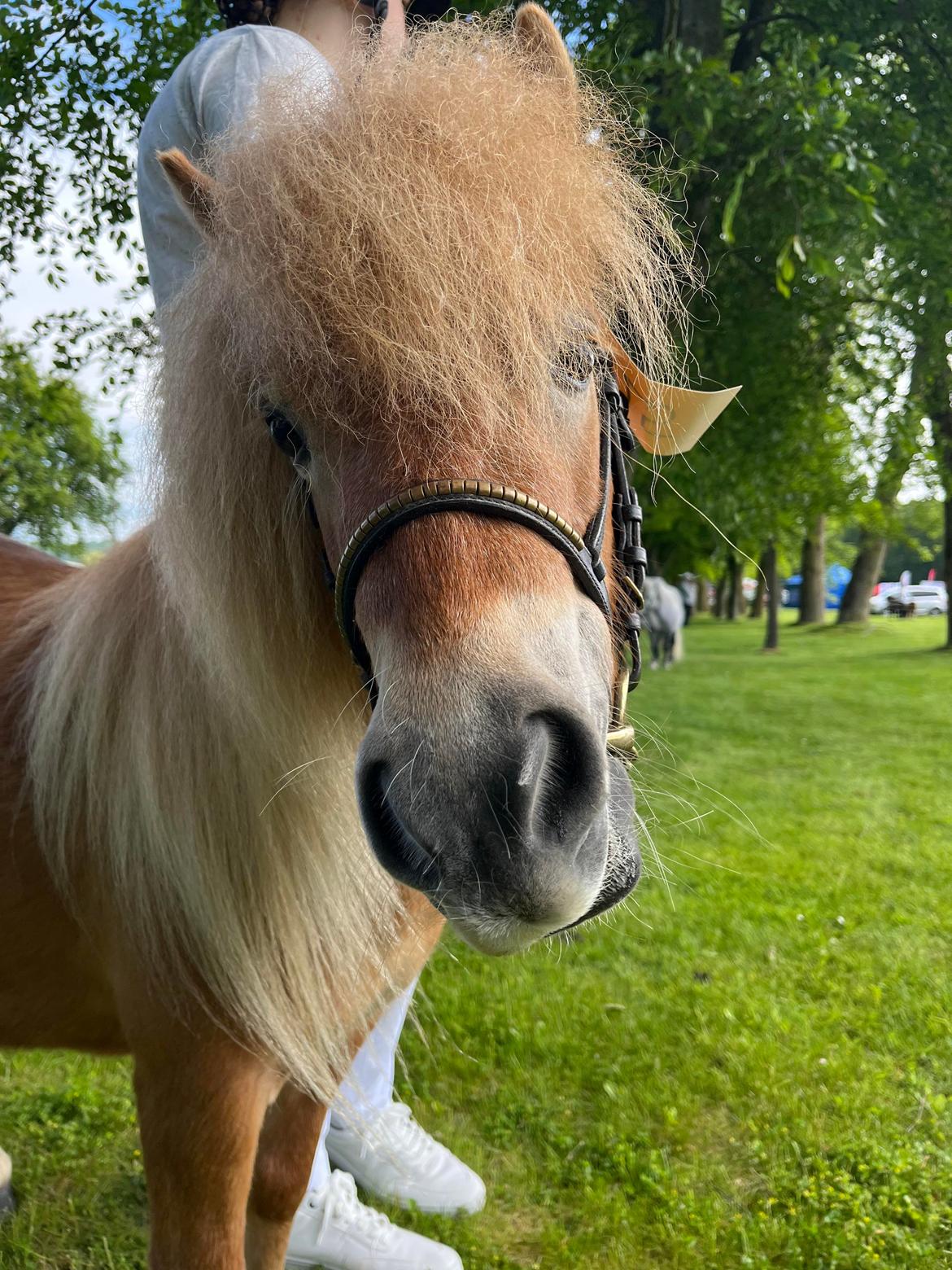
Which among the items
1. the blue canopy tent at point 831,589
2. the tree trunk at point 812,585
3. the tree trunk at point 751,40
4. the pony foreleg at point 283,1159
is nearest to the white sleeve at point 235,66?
the pony foreleg at point 283,1159

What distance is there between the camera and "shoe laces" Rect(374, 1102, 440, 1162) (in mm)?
2482

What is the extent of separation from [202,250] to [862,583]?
29872 millimetres

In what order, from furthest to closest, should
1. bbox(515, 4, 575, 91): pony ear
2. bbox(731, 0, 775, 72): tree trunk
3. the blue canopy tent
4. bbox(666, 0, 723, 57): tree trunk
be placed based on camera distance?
the blue canopy tent, bbox(731, 0, 775, 72): tree trunk, bbox(666, 0, 723, 57): tree trunk, bbox(515, 4, 575, 91): pony ear

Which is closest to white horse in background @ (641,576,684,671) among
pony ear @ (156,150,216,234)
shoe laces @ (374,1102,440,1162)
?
shoe laces @ (374,1102,440,1162)

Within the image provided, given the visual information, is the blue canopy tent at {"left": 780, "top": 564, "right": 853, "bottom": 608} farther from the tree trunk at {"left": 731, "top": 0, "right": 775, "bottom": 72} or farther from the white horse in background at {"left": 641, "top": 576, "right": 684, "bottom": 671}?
the tree trunk at {"left": 731, "top": 0, "right": 775, "bottom": 72}

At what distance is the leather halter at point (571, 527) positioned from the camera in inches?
37.5

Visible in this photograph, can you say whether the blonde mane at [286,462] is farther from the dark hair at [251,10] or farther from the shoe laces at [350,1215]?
the shoe laces at [350,1215]

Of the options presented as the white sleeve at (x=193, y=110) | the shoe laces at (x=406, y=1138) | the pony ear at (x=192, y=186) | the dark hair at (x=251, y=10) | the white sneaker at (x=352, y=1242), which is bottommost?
the white sneaker at (x=352, y=1242)

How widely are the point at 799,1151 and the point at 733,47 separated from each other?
24.0ft

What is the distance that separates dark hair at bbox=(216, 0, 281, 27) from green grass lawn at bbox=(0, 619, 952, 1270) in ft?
5.87

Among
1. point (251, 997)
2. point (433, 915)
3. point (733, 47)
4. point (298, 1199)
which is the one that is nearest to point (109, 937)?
point (251, 997)

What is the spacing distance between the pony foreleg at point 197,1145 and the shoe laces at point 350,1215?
94 cm

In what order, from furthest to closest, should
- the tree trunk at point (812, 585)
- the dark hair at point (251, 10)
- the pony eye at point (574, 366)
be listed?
the tree trunk at point (812, 585)
the dark hair at point (251, 10)
the pony eye at point (574, 366)

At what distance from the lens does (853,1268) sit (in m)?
2.12
